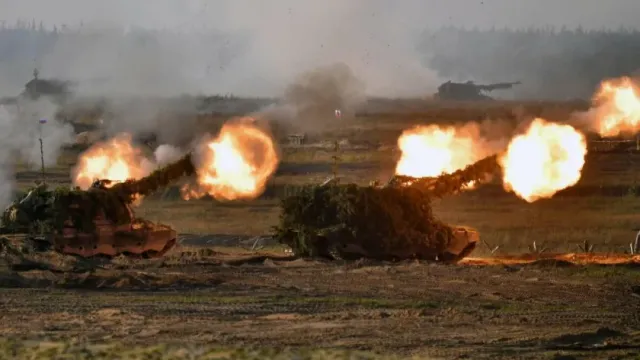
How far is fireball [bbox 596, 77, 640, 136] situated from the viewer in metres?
36.7

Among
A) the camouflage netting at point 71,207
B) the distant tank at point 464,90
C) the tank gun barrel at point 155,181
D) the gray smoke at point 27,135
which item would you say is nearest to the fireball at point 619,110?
the tank gun barrel at point 155,181

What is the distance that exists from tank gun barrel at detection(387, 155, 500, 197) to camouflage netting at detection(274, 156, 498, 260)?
25 mm

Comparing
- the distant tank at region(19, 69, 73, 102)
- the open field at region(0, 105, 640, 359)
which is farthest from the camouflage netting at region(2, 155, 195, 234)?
the distant tank at region(19, 69, 73, 102)

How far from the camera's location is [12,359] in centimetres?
1948

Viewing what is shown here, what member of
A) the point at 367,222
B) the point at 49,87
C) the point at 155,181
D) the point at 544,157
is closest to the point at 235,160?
the point at 155,181

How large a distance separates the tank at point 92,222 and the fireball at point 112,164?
4.41 metres

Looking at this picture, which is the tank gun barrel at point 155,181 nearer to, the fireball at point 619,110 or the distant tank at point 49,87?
the fireball at point 619,110

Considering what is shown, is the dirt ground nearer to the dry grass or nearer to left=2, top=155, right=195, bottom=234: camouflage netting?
left=2, top=155, right=195, bottom=234: camouflage netting

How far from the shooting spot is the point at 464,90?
74.4 m

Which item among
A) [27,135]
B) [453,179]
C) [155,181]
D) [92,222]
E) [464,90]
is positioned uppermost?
[464,90]

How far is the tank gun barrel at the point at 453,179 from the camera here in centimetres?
3353

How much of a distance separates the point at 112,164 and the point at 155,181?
17.6 feet

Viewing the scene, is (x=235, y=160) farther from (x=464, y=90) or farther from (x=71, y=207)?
(x=464, y=90)

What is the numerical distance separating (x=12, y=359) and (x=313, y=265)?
13.2 meters
